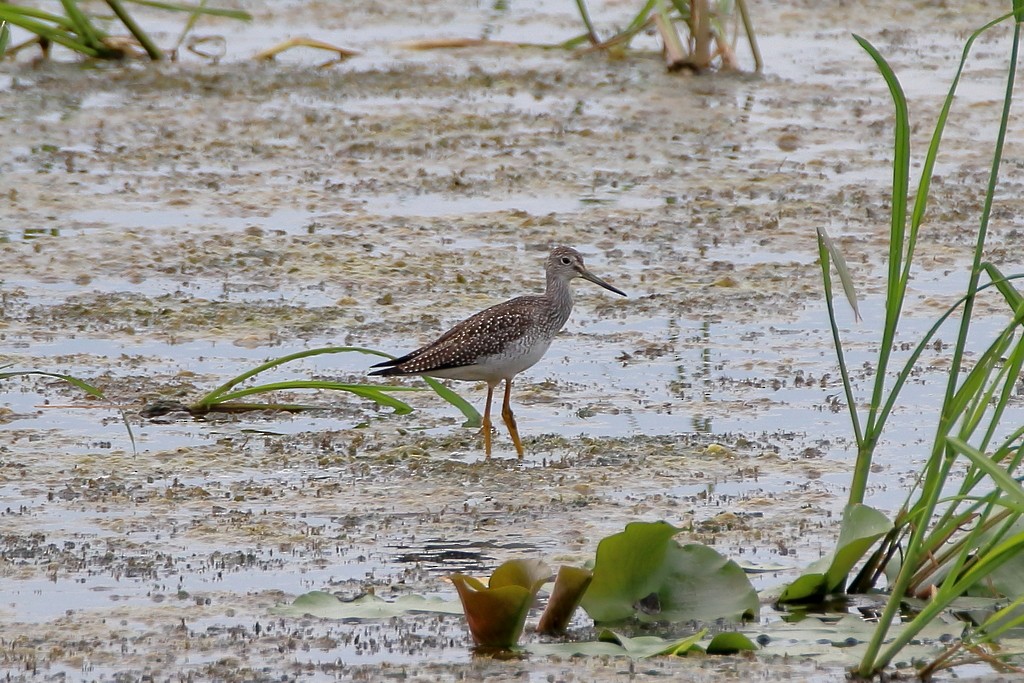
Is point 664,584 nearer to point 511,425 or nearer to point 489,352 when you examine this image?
point 511,425

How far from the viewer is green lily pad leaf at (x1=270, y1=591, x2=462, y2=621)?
4777 millimetres

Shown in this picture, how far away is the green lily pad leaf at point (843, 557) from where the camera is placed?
4.74m

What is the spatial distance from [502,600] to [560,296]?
10.0 ft

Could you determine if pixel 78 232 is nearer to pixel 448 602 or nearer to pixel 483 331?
pixel 483 331

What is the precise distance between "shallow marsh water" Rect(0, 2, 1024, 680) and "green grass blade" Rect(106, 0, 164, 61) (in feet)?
0.82

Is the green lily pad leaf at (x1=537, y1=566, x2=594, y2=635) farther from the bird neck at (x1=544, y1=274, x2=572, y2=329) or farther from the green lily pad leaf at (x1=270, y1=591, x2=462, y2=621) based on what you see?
the bird neck at (x1=544, y1=274, x2=572, y2=329)

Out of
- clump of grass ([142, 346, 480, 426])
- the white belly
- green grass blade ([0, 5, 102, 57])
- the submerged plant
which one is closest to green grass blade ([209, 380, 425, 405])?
clump of grass ([142, 346, 480, 426])

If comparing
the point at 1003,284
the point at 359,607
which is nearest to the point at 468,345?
the point at 359,607

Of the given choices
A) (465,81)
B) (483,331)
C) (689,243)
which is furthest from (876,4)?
(483,331)

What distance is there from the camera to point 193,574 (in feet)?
17.2

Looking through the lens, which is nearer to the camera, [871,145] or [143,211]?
[143,211]

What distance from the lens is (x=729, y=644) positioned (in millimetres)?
4504

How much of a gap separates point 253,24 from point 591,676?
42.5 feet

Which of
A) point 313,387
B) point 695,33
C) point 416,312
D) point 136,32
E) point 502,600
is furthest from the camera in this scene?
point 136,32
